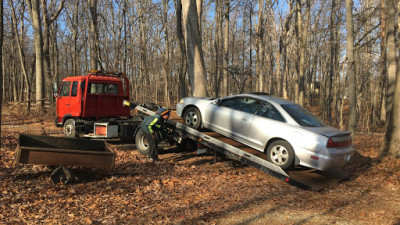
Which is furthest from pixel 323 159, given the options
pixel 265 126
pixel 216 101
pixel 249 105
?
pixel 216 101

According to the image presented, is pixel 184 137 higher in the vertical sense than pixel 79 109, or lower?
lower

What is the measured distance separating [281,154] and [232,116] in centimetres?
162

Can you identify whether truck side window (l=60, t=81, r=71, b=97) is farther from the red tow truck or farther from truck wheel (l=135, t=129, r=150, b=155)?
truck wheel (l=135, t=129, r=150, b=155)

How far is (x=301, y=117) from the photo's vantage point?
261 inches

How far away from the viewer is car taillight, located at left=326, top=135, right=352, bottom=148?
5851mm

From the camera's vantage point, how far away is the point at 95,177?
6.12 metres

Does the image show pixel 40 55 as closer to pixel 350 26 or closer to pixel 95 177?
pixel 95 177

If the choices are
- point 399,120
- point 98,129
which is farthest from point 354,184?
point 98,129

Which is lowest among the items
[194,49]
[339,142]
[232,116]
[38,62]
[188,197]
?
[188,197]

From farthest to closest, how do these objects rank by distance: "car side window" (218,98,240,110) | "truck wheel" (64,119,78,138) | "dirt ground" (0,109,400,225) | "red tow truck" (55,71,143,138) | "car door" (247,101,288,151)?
1. "truck wheel" (64,119,78,138)
2. "red tow truck" (55,71,143,138)
3. "car side window" (218,98,240,110)
4. "car door" (247,101,288,151)
5. "dirt ground" (0,109,400,225)

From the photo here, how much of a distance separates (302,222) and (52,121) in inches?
646

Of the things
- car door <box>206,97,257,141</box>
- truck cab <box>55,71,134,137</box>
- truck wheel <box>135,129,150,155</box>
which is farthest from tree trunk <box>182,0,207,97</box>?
car door <box>206,97,257,141</box>

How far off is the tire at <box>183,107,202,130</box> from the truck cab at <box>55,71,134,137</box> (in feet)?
9.11

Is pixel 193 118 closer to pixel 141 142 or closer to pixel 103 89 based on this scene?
pixel 141 142
